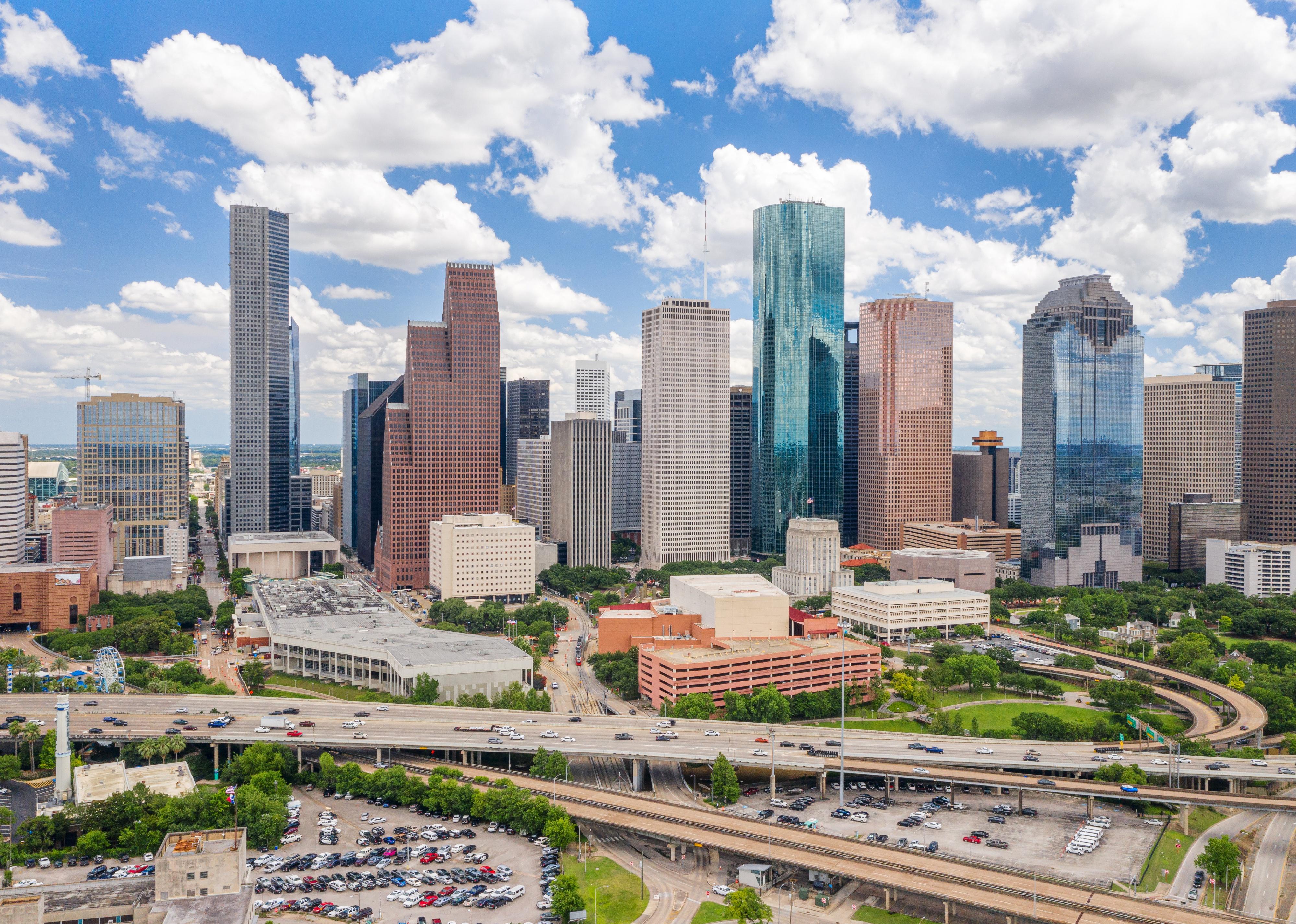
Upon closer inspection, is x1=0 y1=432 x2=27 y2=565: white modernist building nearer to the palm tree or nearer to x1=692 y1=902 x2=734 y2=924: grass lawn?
the palm tree

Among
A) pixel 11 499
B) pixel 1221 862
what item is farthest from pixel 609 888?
pixel 11 499

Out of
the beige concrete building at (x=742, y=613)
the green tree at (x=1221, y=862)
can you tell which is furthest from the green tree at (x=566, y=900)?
the beige concrete building at (x=742, y=613)

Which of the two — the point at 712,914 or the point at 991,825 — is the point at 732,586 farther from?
the point at 712,914

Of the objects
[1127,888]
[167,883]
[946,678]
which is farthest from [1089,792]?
[167,883]

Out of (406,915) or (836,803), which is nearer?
(406,915)

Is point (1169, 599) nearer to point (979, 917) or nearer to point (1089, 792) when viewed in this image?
point (1089, 792)

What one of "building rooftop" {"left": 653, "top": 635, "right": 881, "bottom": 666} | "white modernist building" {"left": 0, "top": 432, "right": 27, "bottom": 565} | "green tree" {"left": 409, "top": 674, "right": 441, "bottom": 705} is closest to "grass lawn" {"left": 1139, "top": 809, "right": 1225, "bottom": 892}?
"building rooftop" {"left": 653, "top": 635, "right": 881, "bottom": 666}

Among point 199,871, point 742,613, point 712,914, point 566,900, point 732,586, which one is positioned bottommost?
point 712,914
